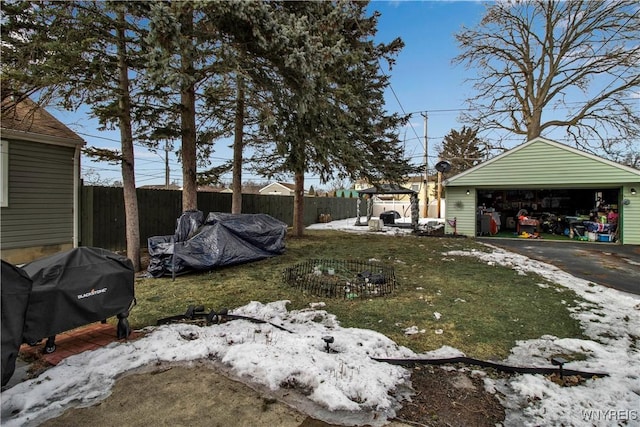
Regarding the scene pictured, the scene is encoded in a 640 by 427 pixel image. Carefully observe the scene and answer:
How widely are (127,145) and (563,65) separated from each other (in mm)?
19997

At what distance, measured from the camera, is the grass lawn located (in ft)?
11.9

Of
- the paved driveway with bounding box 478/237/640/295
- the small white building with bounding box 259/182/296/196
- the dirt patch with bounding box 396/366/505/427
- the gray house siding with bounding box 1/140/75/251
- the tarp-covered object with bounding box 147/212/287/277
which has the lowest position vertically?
the dirt patch with bounding box 396/366/505/427

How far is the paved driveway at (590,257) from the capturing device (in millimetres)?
6227

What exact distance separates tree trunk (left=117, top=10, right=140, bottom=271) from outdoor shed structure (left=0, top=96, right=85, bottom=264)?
180 cm

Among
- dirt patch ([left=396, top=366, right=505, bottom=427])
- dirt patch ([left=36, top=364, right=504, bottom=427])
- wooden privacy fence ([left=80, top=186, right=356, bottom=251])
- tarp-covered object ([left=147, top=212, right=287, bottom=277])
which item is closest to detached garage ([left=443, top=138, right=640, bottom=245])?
tarp-covered object ([left=147, top=212, right=287, bottom=277])

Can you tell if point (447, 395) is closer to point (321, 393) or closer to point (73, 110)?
point (321, 393)

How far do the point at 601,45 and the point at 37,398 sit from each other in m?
21.9

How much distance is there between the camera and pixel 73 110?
6.16 meters

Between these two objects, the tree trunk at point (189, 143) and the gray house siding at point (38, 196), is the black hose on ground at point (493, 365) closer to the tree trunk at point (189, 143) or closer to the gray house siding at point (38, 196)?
the tree trunk at point (189, 143)

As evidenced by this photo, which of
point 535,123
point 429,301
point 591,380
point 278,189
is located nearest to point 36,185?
point 429,301

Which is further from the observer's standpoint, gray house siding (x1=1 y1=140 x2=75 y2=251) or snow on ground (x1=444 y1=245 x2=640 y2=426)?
gray house siding (x1=1 y1=140 x2=75 y2=251)

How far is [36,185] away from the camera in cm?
725

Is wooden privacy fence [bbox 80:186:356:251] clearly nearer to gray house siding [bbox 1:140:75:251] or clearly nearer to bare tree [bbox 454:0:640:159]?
gray house siding [bbox 1:140:75:251]

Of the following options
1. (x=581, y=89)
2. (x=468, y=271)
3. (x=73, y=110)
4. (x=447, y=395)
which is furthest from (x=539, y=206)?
(x=73, y=110)
